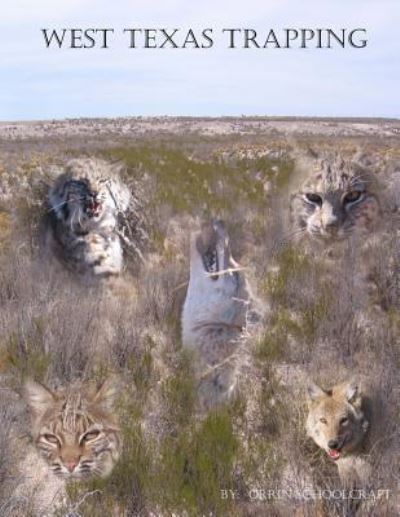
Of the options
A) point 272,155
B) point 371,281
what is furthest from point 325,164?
point 272,155

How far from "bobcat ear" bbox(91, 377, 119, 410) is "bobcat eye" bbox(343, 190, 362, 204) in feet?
12.5

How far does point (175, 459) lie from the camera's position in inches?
160

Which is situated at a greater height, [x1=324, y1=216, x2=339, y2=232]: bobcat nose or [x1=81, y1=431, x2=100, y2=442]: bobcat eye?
[x1=324, y1=216, x2=339, y2=232]: bobcat nose

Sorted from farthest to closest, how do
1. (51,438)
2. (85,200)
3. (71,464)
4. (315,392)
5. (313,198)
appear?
(313,198) < (85,200) < (315,392) < (51,438) < (71,464)

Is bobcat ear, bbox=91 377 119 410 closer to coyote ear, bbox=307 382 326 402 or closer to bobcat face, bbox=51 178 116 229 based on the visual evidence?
coyote ear, bbox=307 382 326 402

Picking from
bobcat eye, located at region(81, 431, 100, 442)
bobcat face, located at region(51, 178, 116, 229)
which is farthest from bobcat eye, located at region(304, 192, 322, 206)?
bobcat eye, located at region(81, 431, 100, 442)

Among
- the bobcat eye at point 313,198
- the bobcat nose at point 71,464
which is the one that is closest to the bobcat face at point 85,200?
the bobcat eye at point 313,198

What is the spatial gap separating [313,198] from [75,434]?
4368mm

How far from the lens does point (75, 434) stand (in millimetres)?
3793

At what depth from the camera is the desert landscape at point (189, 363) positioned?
389 centimetres

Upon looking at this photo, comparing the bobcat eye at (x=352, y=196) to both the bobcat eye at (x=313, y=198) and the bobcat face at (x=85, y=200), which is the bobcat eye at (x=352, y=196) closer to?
the bobcat eye at (x=313, y=198)

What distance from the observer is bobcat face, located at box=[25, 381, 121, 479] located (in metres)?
3.77

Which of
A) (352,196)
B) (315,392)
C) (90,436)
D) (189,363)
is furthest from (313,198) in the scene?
(90,436)

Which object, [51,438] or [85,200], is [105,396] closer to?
[51,438]
